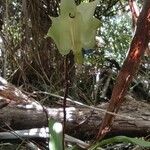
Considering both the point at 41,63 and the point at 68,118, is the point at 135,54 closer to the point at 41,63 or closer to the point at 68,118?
the point at 68,118

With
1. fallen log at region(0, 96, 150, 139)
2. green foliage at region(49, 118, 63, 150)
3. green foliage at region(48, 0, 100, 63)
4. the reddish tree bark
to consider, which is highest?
green foliage at region(48, 0, 100, 63)

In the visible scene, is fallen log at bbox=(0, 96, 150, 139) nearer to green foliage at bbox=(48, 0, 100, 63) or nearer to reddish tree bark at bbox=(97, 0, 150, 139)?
reddish tree bark at bbox=(97, 0, 150, 139)

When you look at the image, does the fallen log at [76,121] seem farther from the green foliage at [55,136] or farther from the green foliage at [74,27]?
the green foliage at [74,27]

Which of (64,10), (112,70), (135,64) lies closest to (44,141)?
(135,64)

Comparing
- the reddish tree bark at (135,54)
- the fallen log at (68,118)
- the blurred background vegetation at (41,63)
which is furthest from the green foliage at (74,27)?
the blurred background vegetation at (41,63)

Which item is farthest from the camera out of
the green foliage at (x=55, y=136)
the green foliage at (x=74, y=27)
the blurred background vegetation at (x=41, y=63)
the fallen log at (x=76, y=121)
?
the blurred background vegetation at (x=41, y=63)

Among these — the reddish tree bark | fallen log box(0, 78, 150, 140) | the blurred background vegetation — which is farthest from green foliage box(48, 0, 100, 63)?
the blurred background vegetation
